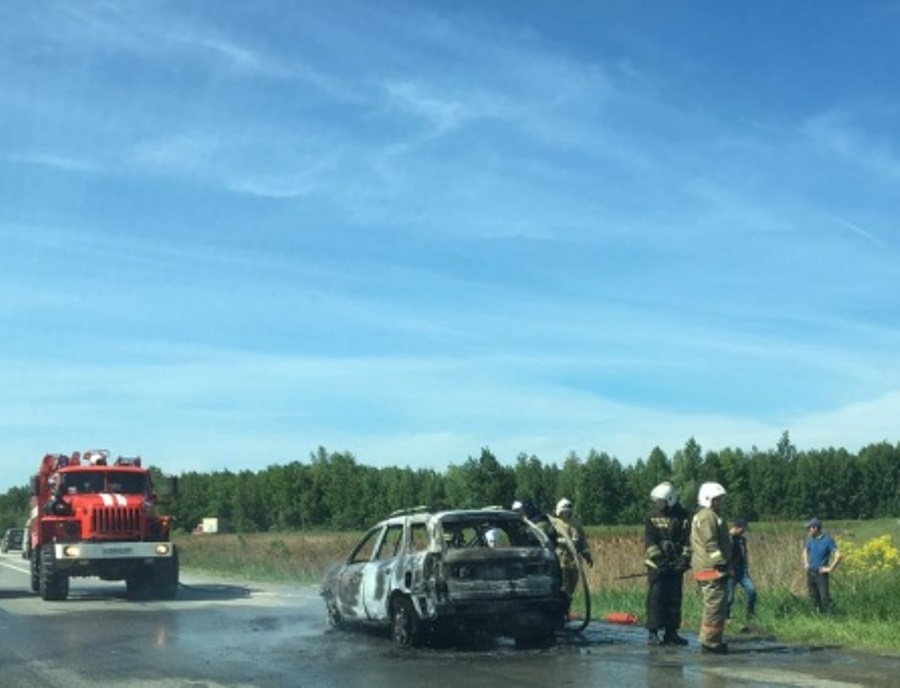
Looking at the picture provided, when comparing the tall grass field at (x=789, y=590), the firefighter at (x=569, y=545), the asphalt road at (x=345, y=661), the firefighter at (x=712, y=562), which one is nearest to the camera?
the asphalt road at (x=345, y=661)

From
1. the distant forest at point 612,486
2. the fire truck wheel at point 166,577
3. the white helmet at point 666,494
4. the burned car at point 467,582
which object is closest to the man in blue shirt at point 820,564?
the white helmet at point 666,494

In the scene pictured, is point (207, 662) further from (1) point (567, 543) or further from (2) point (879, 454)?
(2) point (879, 454)

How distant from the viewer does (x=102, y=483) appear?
84.7ft

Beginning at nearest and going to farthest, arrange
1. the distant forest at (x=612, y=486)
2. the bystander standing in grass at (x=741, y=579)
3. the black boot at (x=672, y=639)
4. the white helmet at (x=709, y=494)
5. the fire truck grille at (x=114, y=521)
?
the white helmet at (x=709, y=494)
the black boot at (x=672, y=639)
the bystander standing in grass at (x=741, y=579)
the fire truck grille at (x=114, y=521)
the distant forest at (x=612, y=486)

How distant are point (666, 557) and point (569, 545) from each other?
2503 mm

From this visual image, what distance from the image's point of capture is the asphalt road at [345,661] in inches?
458

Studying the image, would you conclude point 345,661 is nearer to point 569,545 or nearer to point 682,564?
point 682,564

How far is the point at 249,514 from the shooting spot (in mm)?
124688

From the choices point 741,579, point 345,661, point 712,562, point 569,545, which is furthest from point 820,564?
point 345,661

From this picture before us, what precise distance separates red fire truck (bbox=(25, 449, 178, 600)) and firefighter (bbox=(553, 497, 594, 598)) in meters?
10.6

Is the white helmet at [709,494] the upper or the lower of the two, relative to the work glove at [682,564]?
upper

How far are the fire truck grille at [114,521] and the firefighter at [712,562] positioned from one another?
46.8 feet

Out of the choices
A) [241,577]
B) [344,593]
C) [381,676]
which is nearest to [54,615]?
[344,593]

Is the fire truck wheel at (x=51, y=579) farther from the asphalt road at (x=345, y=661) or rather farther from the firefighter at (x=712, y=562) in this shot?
the firefighter at (x=712, y=562)
